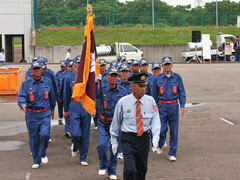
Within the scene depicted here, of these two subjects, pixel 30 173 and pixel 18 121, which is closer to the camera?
pixel 30 173

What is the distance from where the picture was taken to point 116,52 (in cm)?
3825

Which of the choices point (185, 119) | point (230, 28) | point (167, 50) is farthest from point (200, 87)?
point (230, 28)

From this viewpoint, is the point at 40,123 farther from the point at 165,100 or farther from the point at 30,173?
the point at 165,100

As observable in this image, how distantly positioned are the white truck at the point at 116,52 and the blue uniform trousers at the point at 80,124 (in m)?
27.6

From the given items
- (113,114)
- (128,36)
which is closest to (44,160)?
(113,114)

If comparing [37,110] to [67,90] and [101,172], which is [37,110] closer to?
[67,90]

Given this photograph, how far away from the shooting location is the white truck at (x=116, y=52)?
37.2 metres

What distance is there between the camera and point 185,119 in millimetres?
15062

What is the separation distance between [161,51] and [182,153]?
36568 millimetres

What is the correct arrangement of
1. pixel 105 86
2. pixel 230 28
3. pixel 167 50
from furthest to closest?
pixel 230 28, pixel 167 50, pixel 105 86

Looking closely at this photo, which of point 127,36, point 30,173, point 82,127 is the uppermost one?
point 127,36

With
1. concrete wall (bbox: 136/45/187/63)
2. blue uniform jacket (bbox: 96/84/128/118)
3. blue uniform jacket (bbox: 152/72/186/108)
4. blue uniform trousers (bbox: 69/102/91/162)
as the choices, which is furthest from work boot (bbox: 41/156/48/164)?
concrete wall (bbox: 136/45/187/63)

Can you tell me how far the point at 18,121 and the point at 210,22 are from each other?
44.4 metres

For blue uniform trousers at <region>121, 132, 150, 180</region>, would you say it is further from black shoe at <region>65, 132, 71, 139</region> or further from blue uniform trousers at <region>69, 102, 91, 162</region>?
black shoe at <region>65, 132, 71, 139</region>
